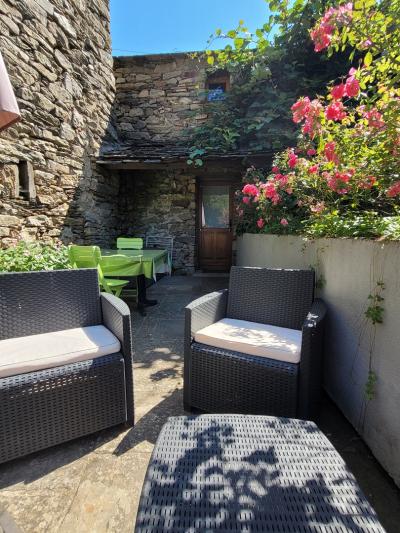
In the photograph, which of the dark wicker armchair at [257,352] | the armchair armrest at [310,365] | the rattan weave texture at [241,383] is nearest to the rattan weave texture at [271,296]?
the dark wicker armchair at [257,352]

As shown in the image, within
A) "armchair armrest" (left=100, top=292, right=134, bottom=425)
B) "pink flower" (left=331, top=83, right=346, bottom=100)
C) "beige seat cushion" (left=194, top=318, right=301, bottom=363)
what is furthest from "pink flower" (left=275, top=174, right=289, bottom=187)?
"armchair armrest" (left=100, top=292, right=134, bottom=425)

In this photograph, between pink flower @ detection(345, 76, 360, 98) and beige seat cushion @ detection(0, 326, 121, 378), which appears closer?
beige seat cushion @ detection(0, 326, 121, 378)

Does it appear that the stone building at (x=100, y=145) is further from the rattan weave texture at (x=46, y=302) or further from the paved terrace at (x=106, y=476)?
the paved terrace at (x=106, y=476)

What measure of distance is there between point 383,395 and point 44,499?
1.58 meters

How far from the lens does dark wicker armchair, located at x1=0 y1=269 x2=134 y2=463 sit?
136 cm

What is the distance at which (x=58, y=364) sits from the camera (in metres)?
1.45

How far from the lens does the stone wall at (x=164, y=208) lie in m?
6.65

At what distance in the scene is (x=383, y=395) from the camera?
4.42 feet

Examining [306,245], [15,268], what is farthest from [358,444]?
[15,268]

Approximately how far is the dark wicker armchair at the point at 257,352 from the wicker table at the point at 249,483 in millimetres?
422

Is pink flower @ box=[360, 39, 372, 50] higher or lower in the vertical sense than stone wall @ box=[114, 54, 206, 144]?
lower

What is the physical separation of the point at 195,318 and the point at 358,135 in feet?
5.62

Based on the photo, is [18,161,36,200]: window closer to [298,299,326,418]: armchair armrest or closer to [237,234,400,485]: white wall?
[237,234,400,485]: white wall

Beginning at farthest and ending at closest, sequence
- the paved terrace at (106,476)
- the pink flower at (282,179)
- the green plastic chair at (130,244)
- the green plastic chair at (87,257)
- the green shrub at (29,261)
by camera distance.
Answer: the green plastic chair at (130,244), the green plastic chair at (87,257), the pink flower at (282,179), the green shrub at (29,261), the paved terrace at (106,476)
